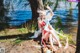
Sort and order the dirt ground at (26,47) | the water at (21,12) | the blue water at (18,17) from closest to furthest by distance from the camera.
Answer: the dirt ground at (26,47), the blue water at (18,17), the water at (21,12)

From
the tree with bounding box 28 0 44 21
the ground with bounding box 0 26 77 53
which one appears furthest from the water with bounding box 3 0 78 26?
the ground with bounding box 0 26 77 53

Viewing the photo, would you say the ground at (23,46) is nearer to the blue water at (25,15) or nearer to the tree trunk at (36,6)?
the tree trunk at (36,6)

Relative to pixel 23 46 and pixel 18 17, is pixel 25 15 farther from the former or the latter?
pixel 23 46

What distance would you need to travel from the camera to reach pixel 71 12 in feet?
22.3

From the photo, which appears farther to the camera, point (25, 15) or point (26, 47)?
point (25, 15)

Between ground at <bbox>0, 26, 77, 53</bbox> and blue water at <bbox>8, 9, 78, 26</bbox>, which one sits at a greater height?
blue water at <bbox>8, 9, 78, 26</bbox>

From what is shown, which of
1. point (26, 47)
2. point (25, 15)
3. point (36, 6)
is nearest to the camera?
point (26, 47)

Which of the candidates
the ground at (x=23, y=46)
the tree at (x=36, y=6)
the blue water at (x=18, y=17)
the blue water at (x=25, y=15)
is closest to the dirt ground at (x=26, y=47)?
the ground at (x=23, y=46)

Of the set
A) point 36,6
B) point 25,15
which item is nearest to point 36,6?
point 36,6

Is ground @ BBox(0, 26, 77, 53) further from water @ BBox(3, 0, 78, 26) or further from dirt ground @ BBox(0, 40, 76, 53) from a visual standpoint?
water @ BBox(3, 0, 78, 26)

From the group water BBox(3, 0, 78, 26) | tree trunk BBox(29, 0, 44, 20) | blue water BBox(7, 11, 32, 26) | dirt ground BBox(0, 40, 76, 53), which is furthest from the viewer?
water BBox(3, 0, 78, 26)

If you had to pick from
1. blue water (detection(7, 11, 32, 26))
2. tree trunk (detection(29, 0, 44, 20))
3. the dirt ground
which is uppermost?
tree trunk (detection(29, 0, 44, 20))

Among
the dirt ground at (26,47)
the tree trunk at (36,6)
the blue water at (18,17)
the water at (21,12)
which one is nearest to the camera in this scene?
the dirt ground at (26,47)

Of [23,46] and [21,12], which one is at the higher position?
[21,12]
